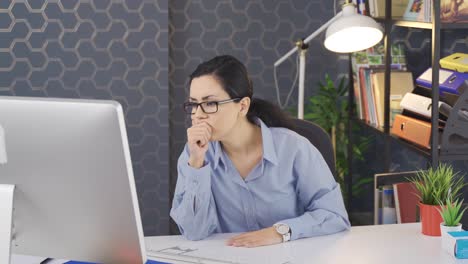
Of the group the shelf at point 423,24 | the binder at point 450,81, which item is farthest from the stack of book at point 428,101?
the shelf at point 423,24

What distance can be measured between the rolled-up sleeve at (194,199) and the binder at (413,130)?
3.44ft

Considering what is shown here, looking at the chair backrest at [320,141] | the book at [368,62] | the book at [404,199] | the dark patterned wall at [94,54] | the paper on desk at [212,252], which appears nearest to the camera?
the paper on desk at [212,252]

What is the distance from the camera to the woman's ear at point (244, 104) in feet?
7.53

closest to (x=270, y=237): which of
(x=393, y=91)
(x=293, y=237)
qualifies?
(x=293, y=237)

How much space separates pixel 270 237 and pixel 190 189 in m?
0.28

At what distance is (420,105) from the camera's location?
Result: 298 cm

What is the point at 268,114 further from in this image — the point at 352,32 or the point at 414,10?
the point at 414,10

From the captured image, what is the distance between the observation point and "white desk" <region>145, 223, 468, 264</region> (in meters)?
1.88

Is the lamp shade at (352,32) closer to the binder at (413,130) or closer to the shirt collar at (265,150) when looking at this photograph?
the binder at (413,130)

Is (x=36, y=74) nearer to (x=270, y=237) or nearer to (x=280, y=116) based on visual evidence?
(x=280, y=116)

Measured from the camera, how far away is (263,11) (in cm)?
407

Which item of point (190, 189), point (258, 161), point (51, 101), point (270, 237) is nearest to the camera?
point (51, 101)

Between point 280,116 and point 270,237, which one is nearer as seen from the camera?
point 270,237

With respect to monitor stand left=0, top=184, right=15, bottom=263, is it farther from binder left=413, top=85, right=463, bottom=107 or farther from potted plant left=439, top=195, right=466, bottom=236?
binder left=413, top=85, right=463, bottom=107
